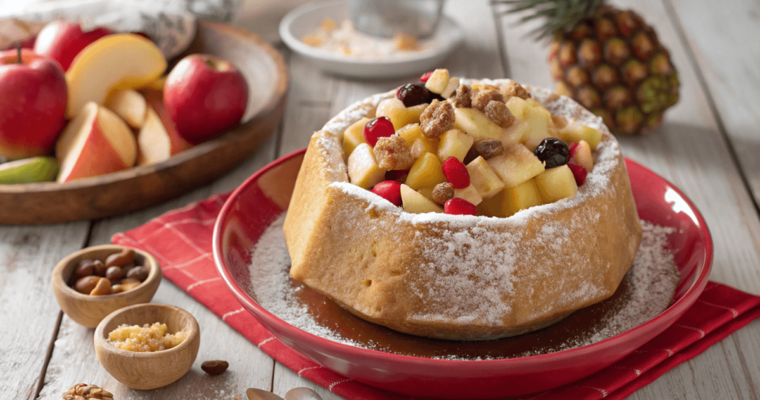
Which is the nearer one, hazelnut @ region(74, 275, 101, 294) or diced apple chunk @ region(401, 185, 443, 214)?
diced apple chunk @ region(401, 185, 443, 214)

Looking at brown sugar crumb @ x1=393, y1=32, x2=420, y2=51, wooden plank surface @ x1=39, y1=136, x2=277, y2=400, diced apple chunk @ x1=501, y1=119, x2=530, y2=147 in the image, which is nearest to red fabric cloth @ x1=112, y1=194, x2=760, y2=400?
wooden plank surface @ x1=39, y1=136, x2=277, y2=400

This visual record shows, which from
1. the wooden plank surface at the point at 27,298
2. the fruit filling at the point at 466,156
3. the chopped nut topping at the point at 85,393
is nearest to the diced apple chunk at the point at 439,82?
the fruit filling at the point at 466,156

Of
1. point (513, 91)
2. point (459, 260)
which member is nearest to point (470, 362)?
point (459, 260)

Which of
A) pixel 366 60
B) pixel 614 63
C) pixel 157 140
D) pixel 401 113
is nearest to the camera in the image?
pixel 401 113

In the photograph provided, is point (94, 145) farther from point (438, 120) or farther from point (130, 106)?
point (438, 120)

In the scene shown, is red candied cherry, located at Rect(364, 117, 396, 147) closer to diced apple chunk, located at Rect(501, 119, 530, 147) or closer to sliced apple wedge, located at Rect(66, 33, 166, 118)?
diced apple chunk, located at Rect(501, 119, 530, 147)

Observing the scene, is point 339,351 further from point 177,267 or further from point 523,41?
point 523,41

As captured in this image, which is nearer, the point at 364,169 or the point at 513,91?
the point at 364,169
